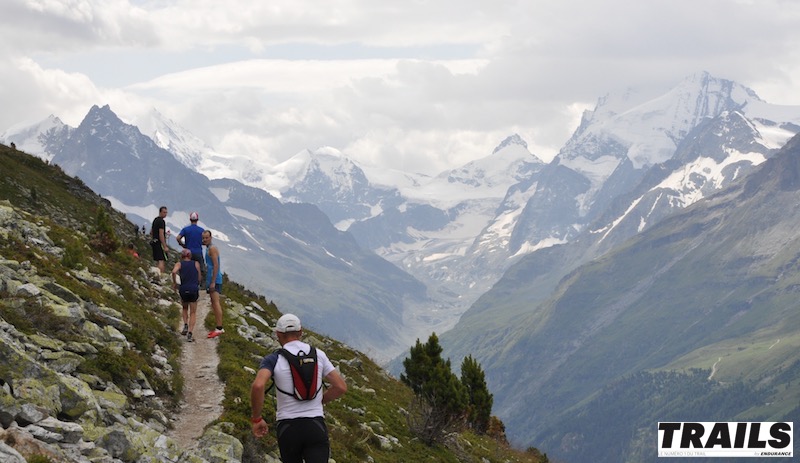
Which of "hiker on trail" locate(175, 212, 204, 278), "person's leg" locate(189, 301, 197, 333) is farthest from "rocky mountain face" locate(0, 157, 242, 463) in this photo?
"hiker on trail" locate(175, 212, 204, 278)

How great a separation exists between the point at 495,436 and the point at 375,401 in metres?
16.0

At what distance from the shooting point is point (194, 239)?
3328 centimetres

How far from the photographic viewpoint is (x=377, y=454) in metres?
26.0

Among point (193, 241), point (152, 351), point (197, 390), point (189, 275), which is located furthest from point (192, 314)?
point (197, 390)

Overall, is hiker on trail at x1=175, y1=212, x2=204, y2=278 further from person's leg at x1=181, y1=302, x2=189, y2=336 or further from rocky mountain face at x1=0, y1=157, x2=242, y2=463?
person's leg at x1=181, y1=302, x2=189, y2=336

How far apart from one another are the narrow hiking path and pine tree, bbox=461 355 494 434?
1909 cm

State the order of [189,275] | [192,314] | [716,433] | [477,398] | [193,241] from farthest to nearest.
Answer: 1. [477,398]
2. [716,433]
3. [193,241]
4. [192,314]
5. [189,275]

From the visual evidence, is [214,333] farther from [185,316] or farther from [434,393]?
[434,393]

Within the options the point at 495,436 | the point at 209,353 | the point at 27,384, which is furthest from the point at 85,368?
the point at 495,436

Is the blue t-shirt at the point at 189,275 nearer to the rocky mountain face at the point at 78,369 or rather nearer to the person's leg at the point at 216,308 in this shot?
the person's leg at the point at 216,308

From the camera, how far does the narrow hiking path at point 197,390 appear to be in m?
20.1

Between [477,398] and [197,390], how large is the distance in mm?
27859

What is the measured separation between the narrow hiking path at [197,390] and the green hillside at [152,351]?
1.08 ft

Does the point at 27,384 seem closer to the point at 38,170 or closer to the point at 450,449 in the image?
the point at 450,449
